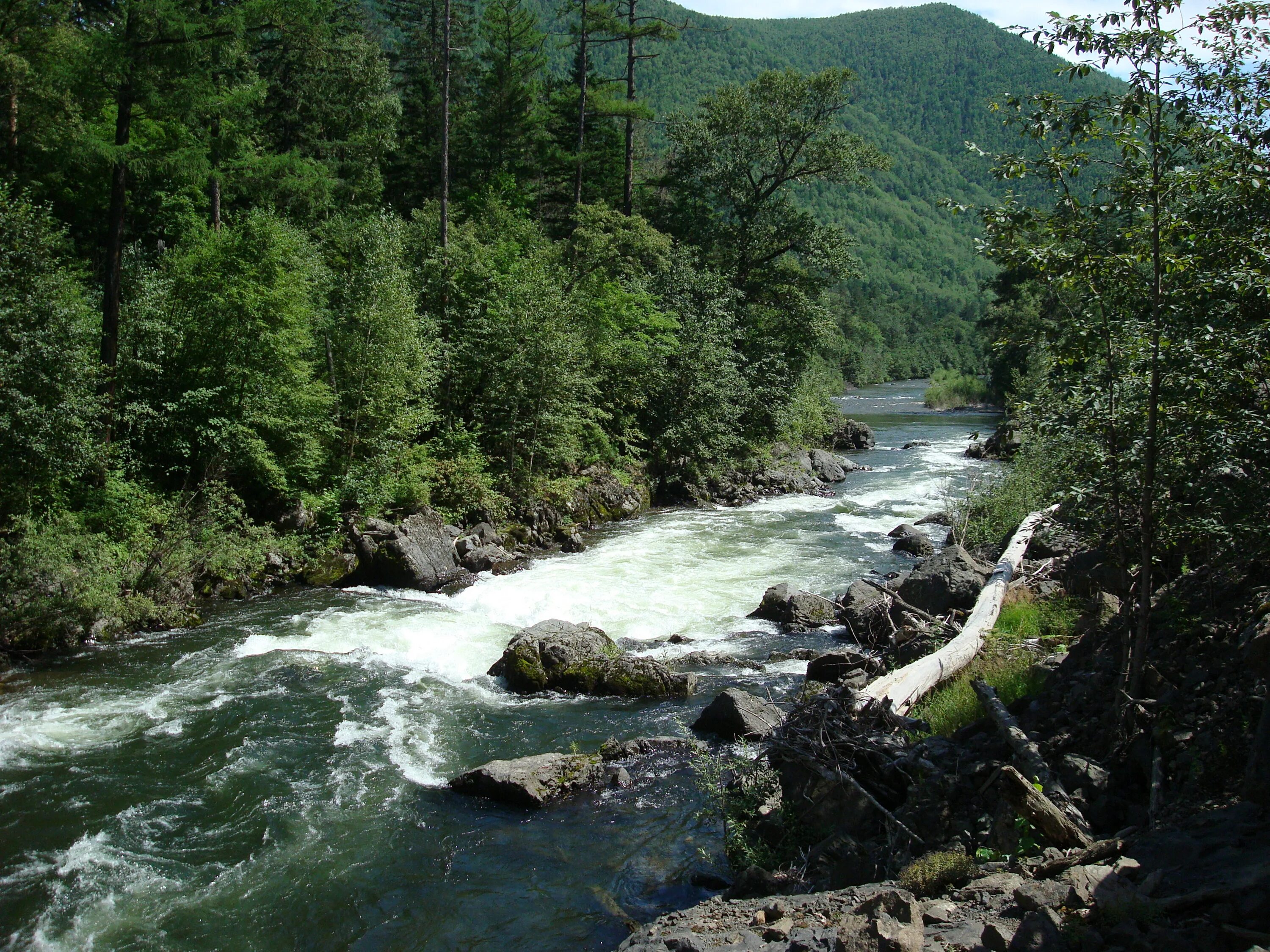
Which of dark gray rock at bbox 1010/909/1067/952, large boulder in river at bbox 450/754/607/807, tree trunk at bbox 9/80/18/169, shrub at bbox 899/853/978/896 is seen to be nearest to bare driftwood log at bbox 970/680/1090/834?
shrub at bbox 899/853/978/896

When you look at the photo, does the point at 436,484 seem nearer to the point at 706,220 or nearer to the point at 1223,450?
the point at 1223,450

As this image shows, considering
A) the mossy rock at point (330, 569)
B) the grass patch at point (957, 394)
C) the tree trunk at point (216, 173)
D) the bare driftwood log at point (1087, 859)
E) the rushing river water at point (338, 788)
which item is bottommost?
the rushing river water at point (338, 788)

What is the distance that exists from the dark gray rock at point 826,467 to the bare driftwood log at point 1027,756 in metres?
26.8

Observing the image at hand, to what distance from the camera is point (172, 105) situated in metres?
15.5

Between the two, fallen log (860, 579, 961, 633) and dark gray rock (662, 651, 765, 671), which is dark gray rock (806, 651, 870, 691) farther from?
dark gray rock (662, 651, 765, 671)

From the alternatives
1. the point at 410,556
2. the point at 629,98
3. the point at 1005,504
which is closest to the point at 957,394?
the point at 629,98

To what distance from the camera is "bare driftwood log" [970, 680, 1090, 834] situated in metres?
6.25

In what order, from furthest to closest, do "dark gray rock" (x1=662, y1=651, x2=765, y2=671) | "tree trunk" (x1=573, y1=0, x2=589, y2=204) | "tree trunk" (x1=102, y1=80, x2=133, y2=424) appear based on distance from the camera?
"tree trunk" (x1=573, y1=0, x2=589, y2=204)
"tree trunk" (x1=102, y1=80, x2=133, y2=424)
"dark gray rock" (x1=662, y1=651, x2=765, y2=671)

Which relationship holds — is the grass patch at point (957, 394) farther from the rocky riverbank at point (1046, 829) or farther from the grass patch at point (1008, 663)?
the rocky riverbank at point (1046, 829)

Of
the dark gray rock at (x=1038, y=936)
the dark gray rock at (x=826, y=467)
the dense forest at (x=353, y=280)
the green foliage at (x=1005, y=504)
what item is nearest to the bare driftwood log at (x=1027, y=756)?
the dark gray rock at (x=1038, y=936)

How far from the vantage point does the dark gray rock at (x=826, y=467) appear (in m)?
34.8

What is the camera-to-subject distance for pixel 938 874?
5.82 metres

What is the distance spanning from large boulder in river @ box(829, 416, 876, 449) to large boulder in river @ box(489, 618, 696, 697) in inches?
1351

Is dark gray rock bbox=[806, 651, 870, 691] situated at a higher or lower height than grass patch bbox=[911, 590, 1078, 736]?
lower
